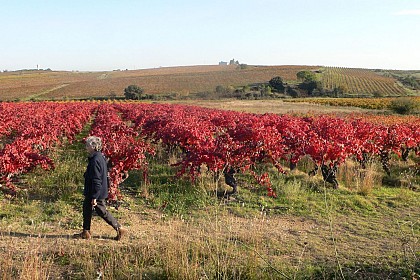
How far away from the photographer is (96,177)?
569 centimetres

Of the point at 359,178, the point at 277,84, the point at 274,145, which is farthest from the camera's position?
the point at 277,84

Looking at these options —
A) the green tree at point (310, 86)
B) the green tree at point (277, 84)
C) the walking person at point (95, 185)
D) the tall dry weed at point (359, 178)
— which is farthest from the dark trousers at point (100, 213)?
the green tree at point (277, 84)

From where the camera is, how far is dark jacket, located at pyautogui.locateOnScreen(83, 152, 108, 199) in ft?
18.7

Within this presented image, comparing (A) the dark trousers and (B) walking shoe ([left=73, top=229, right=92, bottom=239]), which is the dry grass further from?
(A) the dark trousers

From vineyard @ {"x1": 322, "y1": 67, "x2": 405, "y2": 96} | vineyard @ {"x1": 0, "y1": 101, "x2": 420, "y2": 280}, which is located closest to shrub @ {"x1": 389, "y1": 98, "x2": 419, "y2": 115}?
vineyard @ {"x1": 322, "y1": 67, "x2": 405, "y2": 96}

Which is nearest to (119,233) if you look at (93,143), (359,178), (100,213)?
(100,213)

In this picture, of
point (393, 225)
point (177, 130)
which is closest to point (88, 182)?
point (177, 130)

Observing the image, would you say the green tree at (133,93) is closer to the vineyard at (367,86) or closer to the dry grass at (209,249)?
the vineyard at (367,86)

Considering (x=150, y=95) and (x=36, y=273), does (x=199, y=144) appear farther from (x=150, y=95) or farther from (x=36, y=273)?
(x=150, y=95)

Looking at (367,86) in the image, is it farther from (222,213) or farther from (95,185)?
(95,185)

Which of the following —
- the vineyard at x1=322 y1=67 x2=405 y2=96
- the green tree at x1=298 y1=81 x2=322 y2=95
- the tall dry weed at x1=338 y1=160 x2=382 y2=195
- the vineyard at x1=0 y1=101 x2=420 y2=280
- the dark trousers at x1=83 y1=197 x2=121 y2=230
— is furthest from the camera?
the green tree at x1=298 y1=81 x2=322 y2=95

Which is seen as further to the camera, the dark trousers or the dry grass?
the dark trousers

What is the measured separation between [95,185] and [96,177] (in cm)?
13

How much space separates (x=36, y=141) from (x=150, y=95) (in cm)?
5738
